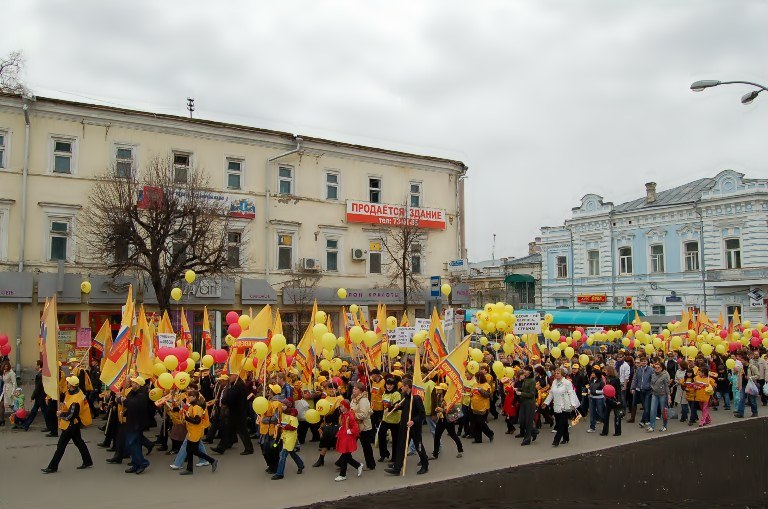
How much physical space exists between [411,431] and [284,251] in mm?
18976

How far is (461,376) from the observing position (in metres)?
12.1

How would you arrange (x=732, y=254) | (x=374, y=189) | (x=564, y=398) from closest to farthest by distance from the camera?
(x=564, y=398)
(x=374, y=189)
(x=732, y=254)

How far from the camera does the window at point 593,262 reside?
140 feet

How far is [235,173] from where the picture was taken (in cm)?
2831

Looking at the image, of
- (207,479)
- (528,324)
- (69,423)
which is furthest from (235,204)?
(207,479)

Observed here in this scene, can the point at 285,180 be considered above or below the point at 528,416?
above

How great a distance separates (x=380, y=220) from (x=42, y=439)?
64.8 ft

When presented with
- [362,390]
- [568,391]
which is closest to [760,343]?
[568,391]

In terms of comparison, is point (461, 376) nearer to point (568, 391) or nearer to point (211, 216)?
point (568, 391)

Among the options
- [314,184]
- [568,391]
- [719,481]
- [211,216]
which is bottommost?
[719,481]

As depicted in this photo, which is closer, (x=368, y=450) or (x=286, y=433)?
(x=286, y=433)

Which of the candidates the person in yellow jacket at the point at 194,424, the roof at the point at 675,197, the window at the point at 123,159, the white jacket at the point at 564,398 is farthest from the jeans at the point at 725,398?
the window at the point at 123,159

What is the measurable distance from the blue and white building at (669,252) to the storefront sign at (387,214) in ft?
46.5

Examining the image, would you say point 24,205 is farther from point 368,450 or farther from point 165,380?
point 368,450
